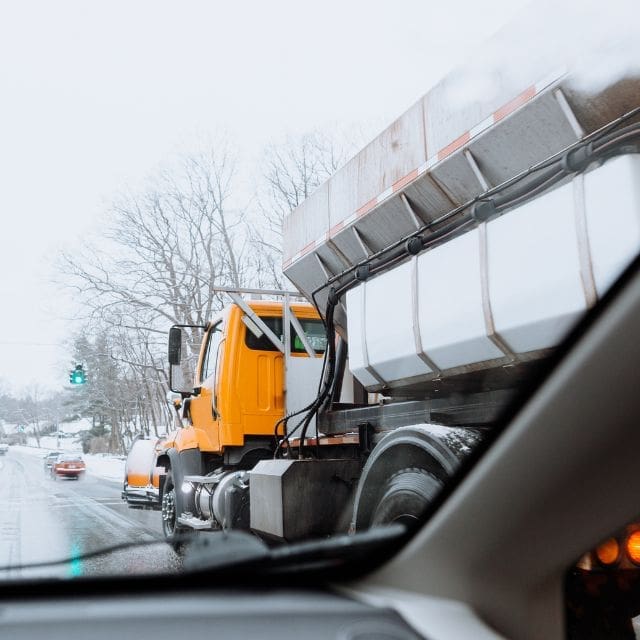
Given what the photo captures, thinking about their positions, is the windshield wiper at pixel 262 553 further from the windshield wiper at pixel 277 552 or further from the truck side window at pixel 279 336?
the truck side window at pixel 279 336

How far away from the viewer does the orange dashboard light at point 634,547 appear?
271 centimetres

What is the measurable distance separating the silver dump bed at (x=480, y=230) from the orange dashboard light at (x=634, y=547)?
0.75m

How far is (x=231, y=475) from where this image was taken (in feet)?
22.5

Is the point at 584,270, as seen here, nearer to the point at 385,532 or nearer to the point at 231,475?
the point at 385,532

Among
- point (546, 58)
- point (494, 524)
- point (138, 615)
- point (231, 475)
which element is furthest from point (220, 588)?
point (231, 475)

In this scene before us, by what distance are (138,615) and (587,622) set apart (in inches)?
72.9

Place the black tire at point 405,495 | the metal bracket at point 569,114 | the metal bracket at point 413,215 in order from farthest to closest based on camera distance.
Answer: the metal bracket at point 413,215
the black tire at point 405,495
the metal bracket at point 569,114

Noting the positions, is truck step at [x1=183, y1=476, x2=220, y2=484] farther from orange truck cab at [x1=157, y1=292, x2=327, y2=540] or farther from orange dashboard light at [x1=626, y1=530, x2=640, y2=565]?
orange dashboard light at [x1=626, y1=530, x2=640, y2=565]

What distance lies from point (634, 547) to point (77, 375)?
6.53 m

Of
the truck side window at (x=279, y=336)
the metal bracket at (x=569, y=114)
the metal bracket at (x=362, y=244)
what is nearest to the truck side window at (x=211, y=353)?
the truck side window at (x=279, y=336)

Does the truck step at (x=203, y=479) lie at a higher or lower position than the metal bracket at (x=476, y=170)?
lower

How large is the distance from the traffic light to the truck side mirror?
995 millimetres

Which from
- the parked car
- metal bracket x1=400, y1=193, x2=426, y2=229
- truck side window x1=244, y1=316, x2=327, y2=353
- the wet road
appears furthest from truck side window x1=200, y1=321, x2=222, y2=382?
the parked car

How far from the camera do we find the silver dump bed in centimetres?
268
